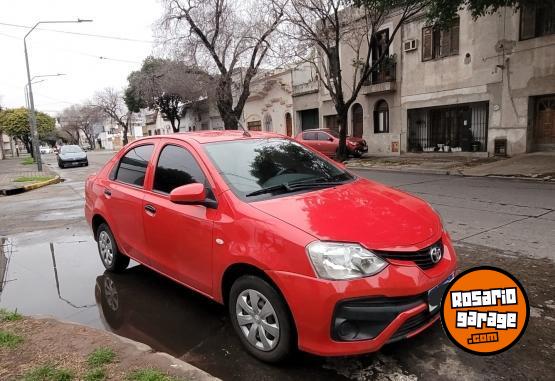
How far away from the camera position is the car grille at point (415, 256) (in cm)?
271

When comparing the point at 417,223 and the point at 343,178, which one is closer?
the point at 417,223

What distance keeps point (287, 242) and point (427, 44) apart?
62.8 ft

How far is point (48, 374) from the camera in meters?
2.77

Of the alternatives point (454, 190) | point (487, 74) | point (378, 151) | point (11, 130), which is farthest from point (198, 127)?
point (454, 190)

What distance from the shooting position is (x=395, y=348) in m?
3.13

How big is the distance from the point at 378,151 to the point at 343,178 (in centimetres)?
1924

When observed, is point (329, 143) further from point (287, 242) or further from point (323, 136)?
point (287, 242)

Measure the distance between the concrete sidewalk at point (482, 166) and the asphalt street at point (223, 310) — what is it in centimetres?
380

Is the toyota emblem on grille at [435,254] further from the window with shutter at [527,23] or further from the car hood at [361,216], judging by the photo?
the window with shutter at [527,23]

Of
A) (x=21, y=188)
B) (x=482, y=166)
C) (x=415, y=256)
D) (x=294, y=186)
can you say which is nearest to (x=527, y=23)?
(x=482, y=166)

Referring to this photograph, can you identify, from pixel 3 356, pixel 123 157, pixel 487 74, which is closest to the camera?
pixel 3 356

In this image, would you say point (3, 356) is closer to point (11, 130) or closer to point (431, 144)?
point (431, 144)

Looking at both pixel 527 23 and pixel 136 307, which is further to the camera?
pixel 527 23

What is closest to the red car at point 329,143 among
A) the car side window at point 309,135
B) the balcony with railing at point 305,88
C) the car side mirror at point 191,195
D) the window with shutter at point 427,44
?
the car side window at point 309,135
